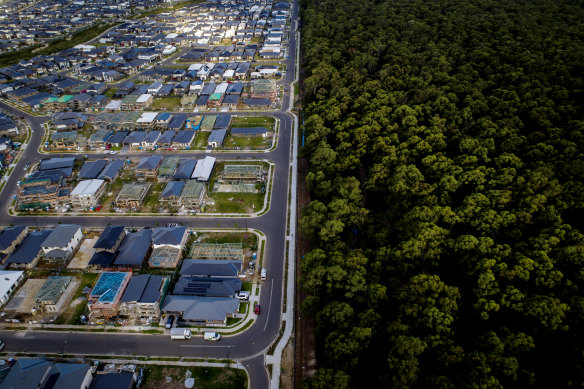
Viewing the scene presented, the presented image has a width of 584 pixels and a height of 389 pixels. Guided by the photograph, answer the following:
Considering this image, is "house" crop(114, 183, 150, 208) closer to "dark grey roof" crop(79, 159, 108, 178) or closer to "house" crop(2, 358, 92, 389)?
"dark grey roof" crop(79, 159, 108, 178)

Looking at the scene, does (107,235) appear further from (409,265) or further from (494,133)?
(494,133)

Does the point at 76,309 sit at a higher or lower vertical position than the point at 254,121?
lower

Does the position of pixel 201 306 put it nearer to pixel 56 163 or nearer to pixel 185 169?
pixel 185 169

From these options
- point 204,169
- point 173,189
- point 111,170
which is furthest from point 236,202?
point 111,170

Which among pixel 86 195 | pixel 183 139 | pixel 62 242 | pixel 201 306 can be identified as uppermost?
pixel 183 139

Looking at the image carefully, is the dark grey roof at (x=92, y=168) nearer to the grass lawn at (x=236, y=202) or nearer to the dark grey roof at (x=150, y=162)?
the dark grey roof at (x=150, y=162)

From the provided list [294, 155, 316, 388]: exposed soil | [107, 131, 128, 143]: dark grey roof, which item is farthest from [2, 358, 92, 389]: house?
[107, 131, 128, 143]: dark grey roof

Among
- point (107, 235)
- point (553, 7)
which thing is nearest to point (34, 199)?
point (107, 235)
